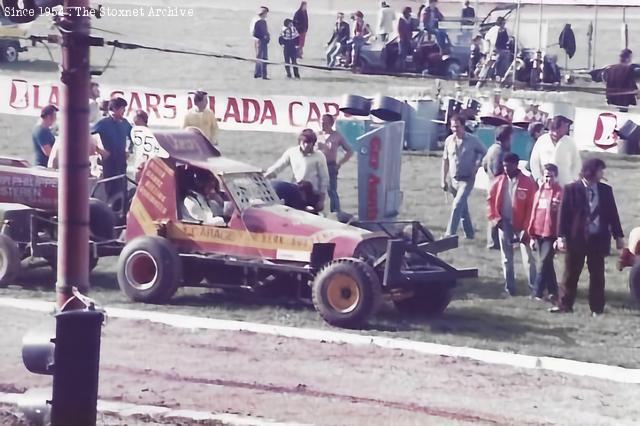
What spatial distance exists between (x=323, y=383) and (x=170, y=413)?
1.56 m

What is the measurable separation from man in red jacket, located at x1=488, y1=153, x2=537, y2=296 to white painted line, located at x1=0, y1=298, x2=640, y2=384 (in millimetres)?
2370

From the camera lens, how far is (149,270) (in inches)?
518

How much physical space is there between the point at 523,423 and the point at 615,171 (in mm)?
14029

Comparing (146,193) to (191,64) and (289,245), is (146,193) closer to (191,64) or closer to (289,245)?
(289,245)

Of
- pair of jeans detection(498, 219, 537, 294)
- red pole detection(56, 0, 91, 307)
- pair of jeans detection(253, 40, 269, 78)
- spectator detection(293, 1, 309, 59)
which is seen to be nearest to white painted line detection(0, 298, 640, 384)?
pair of jeans detection(498, 219, 537, 294)

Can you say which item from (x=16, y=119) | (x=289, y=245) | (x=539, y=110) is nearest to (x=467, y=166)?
(x=289, y=245)

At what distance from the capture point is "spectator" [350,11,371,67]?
33.9m

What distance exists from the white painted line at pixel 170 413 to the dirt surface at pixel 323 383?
159mm

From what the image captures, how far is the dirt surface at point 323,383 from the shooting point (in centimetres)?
948

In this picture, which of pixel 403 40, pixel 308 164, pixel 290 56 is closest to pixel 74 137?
pixel 308 164

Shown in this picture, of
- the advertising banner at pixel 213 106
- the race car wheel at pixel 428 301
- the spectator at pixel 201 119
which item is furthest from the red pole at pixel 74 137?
the advertising banner at pixel 213 106

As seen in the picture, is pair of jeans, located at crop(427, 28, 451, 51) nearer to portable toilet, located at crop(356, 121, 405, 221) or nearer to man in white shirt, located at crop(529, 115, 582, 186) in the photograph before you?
portable toilet, located at crop(356, 121, 405, 221)

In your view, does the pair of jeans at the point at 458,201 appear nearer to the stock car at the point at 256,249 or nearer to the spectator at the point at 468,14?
the stock car at the point at 256,249

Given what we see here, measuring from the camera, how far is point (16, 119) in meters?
27.9
